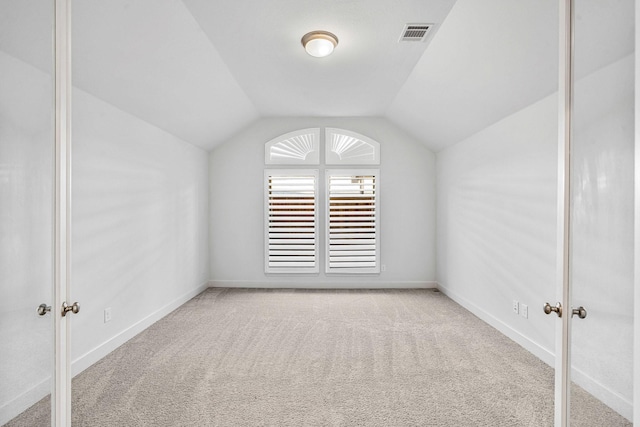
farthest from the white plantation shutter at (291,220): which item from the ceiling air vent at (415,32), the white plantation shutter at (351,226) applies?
the ceiling air vent at (415,32)

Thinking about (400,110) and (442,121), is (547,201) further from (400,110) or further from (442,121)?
(400,110)

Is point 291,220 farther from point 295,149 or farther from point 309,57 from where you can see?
point 309,57

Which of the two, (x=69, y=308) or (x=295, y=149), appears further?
(x=295, y=149)

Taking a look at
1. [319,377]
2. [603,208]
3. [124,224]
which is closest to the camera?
[603,208]

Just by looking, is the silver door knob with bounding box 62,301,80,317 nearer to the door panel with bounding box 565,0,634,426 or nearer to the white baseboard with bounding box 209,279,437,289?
the door panel with bounding box 565,0,634,426

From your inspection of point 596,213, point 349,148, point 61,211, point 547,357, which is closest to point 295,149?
point 349,148

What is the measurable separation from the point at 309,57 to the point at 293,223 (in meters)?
2.68

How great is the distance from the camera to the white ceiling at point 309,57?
126 cm

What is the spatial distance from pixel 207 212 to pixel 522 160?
169 inches

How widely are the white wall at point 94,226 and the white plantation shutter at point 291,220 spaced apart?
1.01 m

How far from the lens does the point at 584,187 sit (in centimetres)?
123

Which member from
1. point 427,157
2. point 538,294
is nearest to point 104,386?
point 538,294

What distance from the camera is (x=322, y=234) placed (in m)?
5.52

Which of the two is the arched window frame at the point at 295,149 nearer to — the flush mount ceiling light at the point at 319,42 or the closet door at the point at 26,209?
the flush mount ceiling light at the point at 319,42
